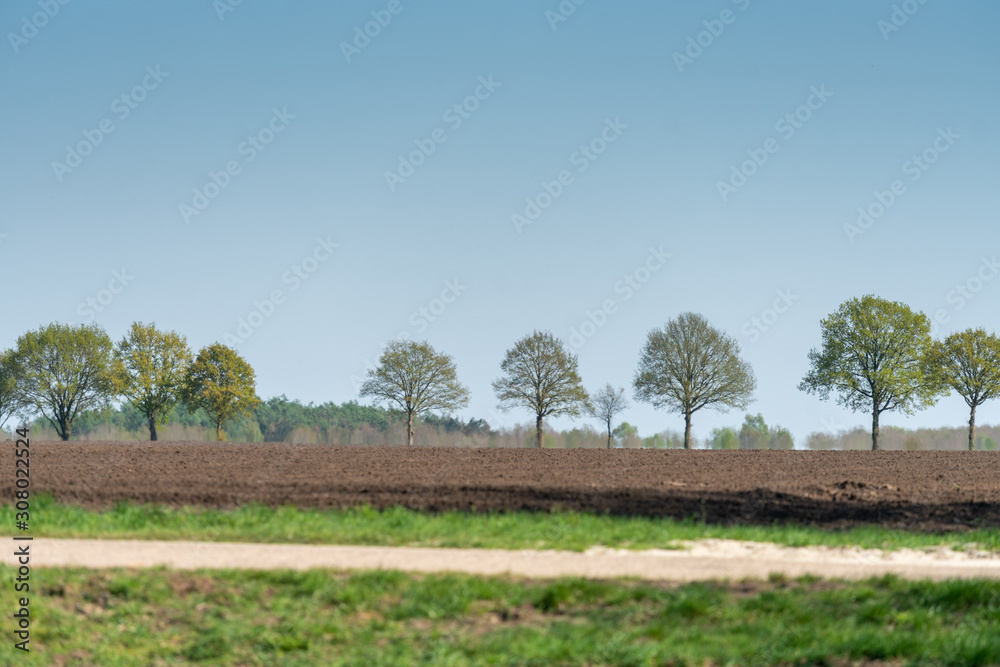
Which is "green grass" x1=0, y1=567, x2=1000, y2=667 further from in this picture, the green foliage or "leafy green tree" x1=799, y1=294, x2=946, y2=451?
the green foliage

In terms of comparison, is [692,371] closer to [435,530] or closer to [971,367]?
[971,367]

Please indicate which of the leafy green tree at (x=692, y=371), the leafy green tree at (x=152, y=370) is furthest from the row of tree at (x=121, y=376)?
the leafy green tree at (x=692, y=371)

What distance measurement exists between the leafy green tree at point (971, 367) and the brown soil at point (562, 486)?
30.4m

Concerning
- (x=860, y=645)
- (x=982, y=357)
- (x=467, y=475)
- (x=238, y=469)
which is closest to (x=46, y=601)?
(x=860, y=645)

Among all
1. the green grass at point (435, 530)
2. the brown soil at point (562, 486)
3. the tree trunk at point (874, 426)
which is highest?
the tree trunk at point (874, 426)

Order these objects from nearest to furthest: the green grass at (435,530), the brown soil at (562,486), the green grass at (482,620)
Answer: the green grass at (482,620) < the green grass at (435,530) < the brown soil at (562,486)

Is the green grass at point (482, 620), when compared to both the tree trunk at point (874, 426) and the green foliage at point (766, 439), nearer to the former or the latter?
the tree trunk at point (874, 426)

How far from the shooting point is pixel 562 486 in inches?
906

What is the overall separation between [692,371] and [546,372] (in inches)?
456

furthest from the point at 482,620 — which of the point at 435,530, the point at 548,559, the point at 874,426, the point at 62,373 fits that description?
the point at 62,373

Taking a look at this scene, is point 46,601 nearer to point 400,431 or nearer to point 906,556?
point 906,556

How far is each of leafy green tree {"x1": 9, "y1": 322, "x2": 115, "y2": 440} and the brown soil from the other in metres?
42.4

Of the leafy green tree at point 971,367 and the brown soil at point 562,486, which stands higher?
the leafy green tree at point 971,367

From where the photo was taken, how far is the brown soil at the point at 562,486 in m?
19.6
